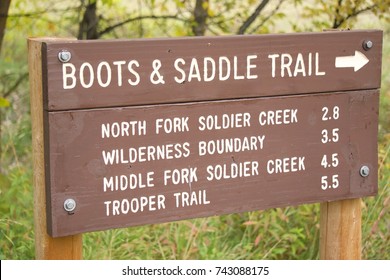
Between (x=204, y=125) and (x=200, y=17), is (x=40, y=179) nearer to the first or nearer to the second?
(x=204, y=125)

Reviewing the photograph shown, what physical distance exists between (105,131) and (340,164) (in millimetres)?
941

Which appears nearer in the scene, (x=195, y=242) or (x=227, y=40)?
(x=227, y=40)

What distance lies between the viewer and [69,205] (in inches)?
89.9

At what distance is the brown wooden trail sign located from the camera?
7.43 feet

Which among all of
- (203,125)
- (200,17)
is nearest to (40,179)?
(203,125)

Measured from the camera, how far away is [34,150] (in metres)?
2.32

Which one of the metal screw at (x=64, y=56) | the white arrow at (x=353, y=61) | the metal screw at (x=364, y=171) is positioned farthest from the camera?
the metal screw at (x=364, y=171)

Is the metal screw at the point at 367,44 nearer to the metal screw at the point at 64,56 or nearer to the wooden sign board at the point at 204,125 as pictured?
the wooden sign board at the point at 204,125

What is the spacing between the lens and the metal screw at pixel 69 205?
2279mm

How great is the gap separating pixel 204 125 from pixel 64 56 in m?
0.53

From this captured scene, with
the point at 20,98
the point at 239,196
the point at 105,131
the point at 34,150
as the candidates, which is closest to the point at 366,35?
the point at 239,196

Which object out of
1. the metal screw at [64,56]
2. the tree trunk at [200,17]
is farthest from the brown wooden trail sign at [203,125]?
the tree trunk at [200,17]

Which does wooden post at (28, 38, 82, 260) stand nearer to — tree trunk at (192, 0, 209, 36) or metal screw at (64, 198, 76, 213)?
metal screw at (64, 198, 76, 213)
